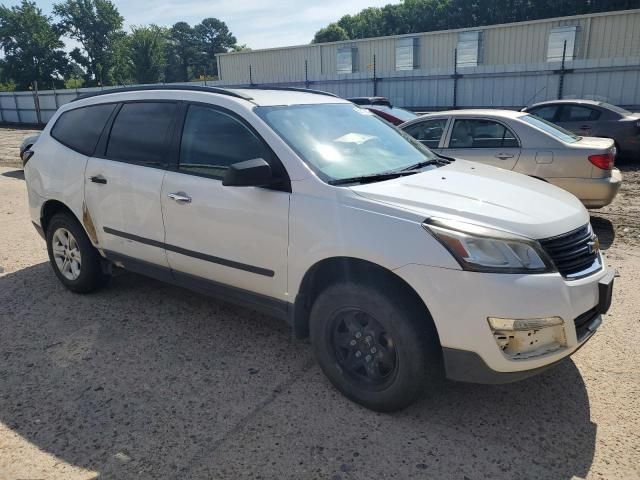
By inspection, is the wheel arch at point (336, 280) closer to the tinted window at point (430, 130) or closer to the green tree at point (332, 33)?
the tinted window at point (430, 130)

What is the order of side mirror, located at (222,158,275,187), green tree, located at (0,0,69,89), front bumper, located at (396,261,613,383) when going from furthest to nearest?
1. green tree, located at (0,0,69,89)
2. side mirror, located at (222,158,275,187)
3. front bumper, located at (396,261,613,383)

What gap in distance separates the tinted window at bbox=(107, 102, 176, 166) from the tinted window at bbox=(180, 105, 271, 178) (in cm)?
22

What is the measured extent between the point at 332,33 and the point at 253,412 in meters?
85.7

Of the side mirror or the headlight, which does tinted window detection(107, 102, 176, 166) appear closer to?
the side mirror

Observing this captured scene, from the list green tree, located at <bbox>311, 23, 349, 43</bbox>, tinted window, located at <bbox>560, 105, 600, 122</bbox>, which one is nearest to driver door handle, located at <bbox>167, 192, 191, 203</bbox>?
tinted window, located at <bbox>560, 105, 600, 122</bbox>

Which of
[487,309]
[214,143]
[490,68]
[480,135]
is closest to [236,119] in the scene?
[214,143]

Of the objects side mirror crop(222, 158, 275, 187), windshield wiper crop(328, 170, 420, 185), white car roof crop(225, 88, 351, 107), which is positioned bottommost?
windshield wiper crop(328, 170, 420, 185)

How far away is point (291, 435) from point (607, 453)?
165 cm

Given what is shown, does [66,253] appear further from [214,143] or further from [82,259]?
[214,143]

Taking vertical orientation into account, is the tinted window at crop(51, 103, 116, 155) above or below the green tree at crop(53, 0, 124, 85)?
below

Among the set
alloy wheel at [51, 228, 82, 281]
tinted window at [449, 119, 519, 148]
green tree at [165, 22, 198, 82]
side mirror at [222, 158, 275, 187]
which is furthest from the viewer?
green tree at [165, 22, 198, 82]

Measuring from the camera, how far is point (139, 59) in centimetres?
4447

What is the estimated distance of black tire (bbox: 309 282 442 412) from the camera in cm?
273

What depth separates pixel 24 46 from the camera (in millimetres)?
55844
